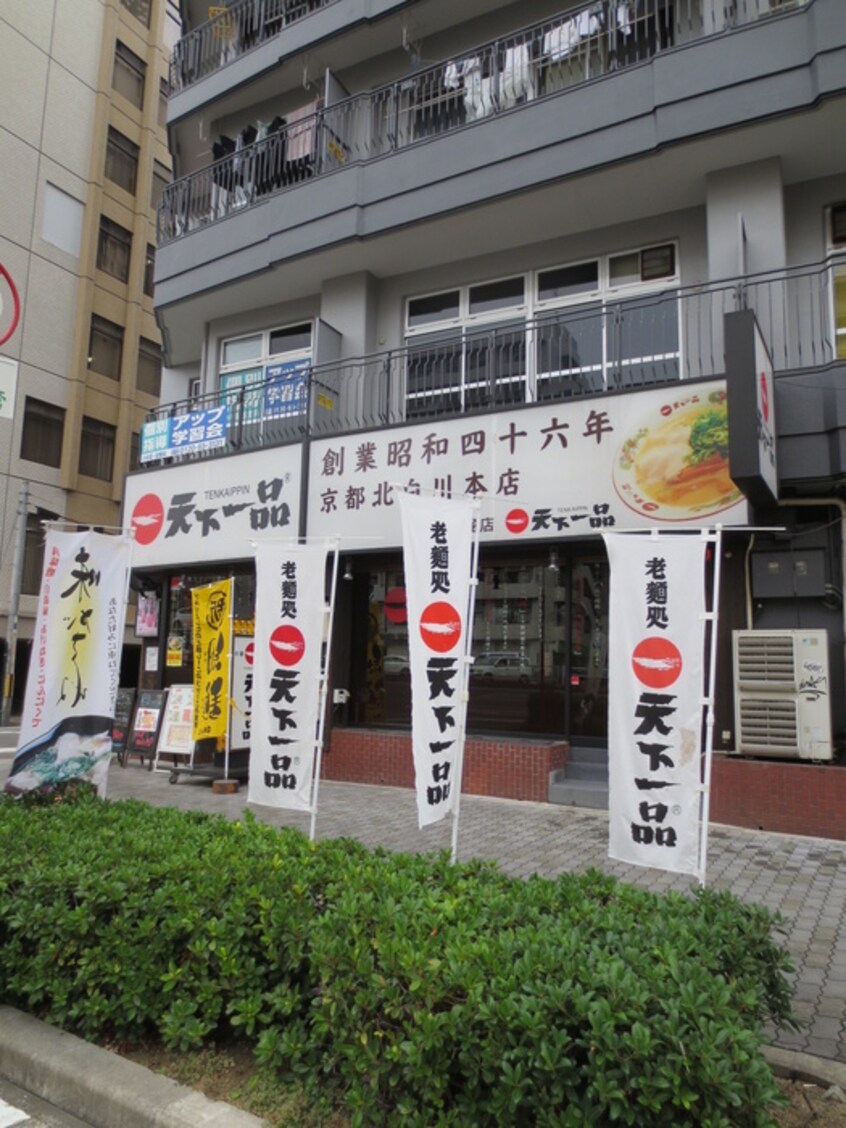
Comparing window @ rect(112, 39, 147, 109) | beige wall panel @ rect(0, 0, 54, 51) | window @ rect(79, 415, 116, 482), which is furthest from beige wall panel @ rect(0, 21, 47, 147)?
window @ rect(79, 415, 116, 482)

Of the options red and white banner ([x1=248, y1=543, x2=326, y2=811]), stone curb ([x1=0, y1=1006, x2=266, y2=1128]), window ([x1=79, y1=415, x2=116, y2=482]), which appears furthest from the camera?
window ([x1=79, y1=415, x2=116, y2=482])

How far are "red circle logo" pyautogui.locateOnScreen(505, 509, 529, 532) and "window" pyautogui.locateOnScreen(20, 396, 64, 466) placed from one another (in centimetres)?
2155

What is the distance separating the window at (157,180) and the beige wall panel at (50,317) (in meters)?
6.31

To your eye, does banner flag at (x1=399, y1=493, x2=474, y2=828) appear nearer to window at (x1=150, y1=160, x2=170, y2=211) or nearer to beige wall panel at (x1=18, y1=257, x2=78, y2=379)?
beige wall panel at (x1=18, y1=257, x2=78, y2=379)

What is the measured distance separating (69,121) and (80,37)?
3.43m

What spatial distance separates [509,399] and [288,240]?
459cm

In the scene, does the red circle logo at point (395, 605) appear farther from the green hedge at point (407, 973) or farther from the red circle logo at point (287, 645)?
the green hedge at point (407, 973)

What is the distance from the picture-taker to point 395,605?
11.8 meters

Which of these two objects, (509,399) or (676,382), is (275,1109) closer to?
(676,382)

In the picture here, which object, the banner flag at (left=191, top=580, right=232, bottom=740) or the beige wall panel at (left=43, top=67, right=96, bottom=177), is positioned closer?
the banner flag at (left=191, top=580, right=232, bottom=740)

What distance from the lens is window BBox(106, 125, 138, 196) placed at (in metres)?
29.9

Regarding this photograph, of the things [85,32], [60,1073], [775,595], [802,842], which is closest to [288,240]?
[775,595]

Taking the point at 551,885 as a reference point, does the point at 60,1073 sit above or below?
below

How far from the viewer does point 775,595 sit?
884cm
